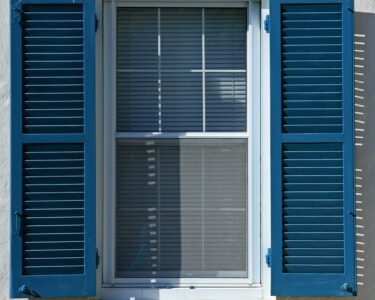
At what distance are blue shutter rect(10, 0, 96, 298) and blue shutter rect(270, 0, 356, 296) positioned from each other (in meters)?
0.96

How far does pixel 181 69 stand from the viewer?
4.27 metres

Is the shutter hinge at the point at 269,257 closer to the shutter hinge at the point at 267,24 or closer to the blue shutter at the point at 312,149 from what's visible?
the blue shutter at the point at 312,149

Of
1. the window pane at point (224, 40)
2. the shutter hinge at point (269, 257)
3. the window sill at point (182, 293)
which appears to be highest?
the window pane at point (224, 40)

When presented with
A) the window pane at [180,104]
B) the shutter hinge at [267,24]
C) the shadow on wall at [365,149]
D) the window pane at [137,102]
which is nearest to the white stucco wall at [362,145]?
the shadow on wall at [365,149]

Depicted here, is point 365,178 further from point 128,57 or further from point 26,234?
point 26,234

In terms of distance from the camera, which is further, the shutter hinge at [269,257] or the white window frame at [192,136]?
the white window frame at [192,136]

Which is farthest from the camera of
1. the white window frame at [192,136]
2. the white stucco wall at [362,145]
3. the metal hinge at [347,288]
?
the white window frame at [192,136]

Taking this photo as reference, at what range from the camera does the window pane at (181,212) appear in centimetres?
421

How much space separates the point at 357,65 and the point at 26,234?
6.46ft

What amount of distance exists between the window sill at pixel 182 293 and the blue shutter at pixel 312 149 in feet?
0.89

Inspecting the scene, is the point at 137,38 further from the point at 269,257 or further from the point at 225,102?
the point at 269,257

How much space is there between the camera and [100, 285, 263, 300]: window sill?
4145 millimetres

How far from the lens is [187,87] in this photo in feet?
14.0

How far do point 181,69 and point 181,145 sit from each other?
0.43 meters
